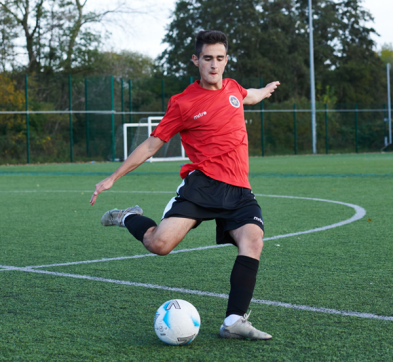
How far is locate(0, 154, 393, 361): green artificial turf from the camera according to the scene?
323cm

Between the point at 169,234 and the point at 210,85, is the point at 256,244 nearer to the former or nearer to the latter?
→ the point at 169,234

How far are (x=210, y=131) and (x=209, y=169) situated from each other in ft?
0.81

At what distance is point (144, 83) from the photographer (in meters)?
31.1

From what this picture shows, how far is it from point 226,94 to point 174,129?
42 cm

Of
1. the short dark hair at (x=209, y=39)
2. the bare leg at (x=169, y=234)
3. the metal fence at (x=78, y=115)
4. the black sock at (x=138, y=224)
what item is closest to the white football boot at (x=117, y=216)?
the black sock at (x=138, y=224)

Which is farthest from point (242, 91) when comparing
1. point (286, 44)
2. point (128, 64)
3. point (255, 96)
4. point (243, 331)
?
point (128, 64)

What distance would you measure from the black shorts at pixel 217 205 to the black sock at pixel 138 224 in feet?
0.73

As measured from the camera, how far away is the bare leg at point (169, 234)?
3.71 metres

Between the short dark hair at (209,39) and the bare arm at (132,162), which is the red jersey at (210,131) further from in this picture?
the short dark hair at (209,39)

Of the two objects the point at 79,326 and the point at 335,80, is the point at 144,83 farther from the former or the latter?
the point at 79,326

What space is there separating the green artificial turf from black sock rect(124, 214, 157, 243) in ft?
1.63

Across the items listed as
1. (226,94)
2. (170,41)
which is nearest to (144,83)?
(170,41)

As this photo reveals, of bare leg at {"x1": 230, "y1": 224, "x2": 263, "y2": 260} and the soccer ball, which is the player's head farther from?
the soccer ball

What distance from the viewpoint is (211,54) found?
12.4ft
